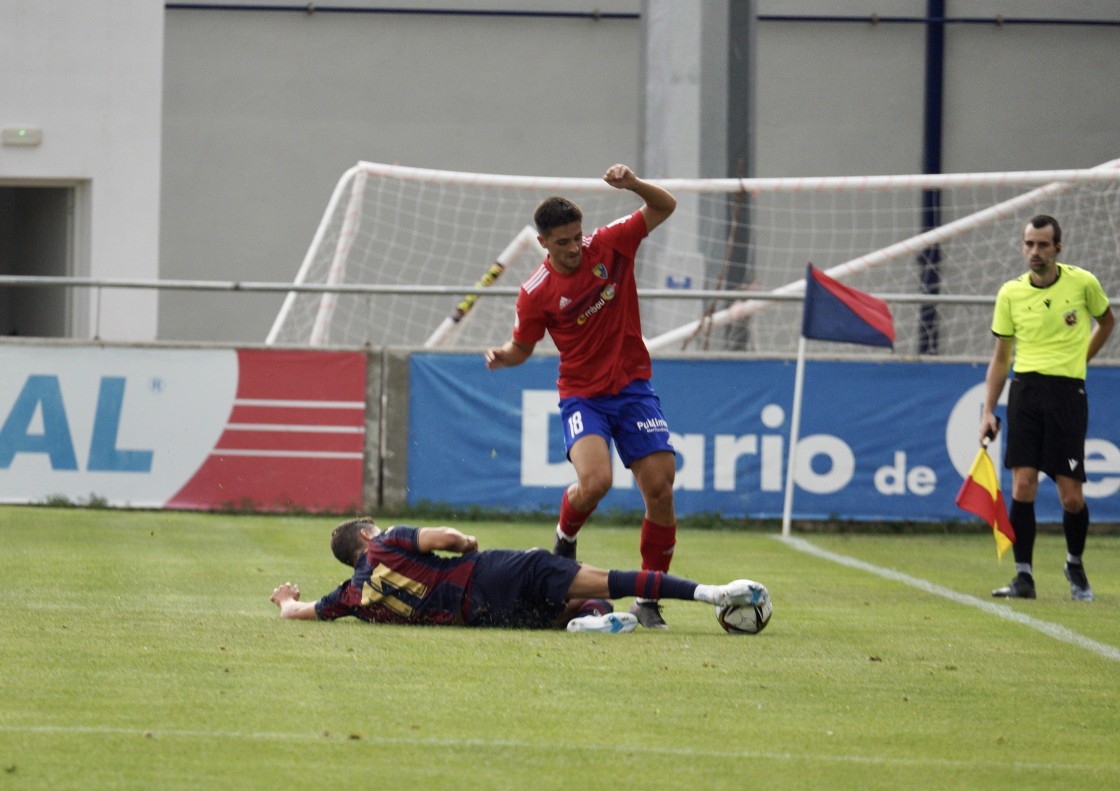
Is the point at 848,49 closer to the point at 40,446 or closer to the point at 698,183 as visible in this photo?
the point at 698,183

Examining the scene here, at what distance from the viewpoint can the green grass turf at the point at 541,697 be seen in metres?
4.38

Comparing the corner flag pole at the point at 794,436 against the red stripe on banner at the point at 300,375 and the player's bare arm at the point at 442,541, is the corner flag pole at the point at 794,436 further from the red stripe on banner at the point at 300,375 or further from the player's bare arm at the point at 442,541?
the player's bare arm at the point at 442,541

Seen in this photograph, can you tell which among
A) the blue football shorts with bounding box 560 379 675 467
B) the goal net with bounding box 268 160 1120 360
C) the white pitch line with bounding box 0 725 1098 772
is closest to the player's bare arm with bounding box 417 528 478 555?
the blue football shorts with bounding box 560 379 675 467

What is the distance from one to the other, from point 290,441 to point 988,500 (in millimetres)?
6552

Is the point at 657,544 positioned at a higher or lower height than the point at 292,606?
higher

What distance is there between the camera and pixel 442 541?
6.64 m

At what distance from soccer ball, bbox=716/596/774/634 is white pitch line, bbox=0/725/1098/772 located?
93.4 inches

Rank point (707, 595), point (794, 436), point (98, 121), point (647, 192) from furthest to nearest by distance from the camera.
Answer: point (98, 121), point (794, 436), point (647, 192), point (707, 595)

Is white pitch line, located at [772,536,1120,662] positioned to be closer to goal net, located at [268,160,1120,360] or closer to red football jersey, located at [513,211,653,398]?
red football jersey, located at [513,211,653,398]

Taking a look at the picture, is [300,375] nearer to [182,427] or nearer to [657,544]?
[182,427]

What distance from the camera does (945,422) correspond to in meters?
13.8

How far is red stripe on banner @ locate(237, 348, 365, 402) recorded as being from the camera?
539 inches

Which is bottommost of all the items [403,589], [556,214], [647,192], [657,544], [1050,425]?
[403,589]

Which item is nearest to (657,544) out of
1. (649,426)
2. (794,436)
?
(649,426)
